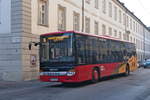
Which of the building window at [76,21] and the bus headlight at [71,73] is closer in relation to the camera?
the bus headlight at [71,73]

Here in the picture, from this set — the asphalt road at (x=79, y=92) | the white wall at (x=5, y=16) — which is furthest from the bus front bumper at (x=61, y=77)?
the white wall at (x=5, y=16)

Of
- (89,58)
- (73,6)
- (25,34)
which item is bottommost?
(89,58)

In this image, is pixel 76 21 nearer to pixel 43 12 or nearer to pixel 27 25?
pixel 43 12

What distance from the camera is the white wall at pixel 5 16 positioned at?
20.8 m

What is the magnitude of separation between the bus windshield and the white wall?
5.51m

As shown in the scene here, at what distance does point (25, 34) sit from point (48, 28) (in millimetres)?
3781

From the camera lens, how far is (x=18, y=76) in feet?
65.4

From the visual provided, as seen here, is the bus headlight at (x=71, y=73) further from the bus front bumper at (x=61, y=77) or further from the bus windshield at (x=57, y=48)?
the bus windshield at (x=57, y=48)

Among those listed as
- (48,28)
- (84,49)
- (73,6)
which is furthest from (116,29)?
(84,49)

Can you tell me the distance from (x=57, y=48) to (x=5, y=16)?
7.04 metres

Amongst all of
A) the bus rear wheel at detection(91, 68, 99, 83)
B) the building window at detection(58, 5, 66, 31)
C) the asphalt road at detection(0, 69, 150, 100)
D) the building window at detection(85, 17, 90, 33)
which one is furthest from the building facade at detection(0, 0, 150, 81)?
the bus rear wheel at detection(91, 68, 99, 83)

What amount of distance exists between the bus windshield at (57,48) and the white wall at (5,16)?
18.1 ft

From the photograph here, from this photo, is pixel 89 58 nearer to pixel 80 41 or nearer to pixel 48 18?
pixel 80 41

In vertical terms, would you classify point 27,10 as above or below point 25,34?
above
